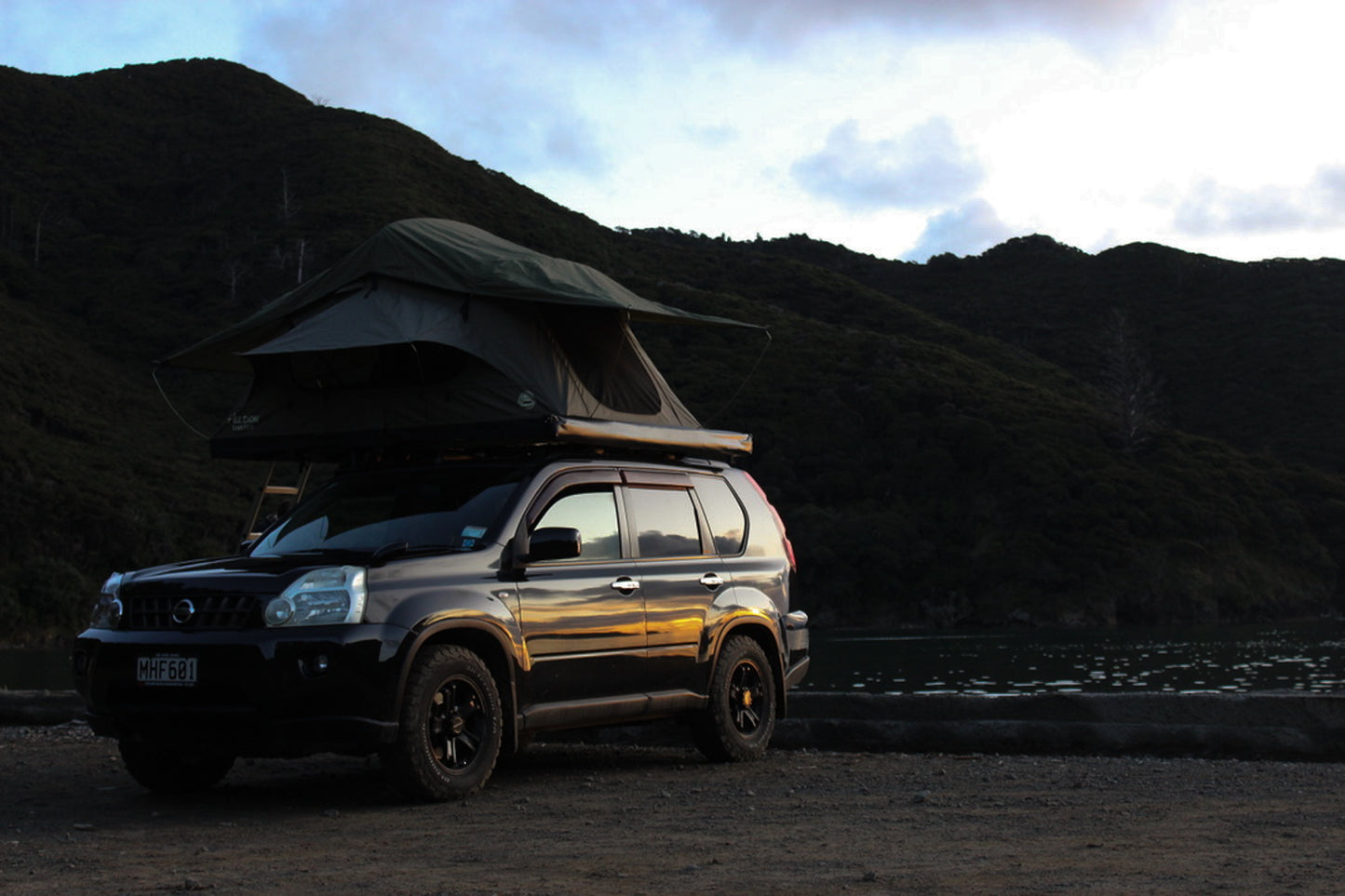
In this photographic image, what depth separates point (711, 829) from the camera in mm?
6887

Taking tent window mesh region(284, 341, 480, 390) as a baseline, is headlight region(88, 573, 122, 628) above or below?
below

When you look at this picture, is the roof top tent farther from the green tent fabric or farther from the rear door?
the rear door

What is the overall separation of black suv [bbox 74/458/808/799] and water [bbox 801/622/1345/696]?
26.2 metres

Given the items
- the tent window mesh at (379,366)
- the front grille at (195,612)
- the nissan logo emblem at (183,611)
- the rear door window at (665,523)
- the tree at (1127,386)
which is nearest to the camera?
the front grille at (195,612)

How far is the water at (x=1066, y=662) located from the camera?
44812 mm

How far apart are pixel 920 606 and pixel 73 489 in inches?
1678

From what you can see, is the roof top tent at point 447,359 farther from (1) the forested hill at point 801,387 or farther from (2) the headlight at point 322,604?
(1) the forested hill at point 801,387

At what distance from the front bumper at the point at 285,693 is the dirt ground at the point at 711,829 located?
0.40m

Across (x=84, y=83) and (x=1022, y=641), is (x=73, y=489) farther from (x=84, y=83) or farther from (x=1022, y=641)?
(x=84, y=83)

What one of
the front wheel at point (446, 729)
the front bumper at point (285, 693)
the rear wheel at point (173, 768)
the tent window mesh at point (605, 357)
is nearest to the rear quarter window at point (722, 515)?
the tent window mesh at point (605, 357)

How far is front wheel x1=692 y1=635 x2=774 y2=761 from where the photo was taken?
9.46m

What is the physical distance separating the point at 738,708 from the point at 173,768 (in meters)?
3.44

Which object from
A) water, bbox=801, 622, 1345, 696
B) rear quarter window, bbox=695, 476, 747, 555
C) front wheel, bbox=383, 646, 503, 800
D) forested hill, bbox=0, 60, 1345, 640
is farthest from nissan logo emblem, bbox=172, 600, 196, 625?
forested hill, bbox=0, 60, 1345, 640

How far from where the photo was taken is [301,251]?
9812 cm
